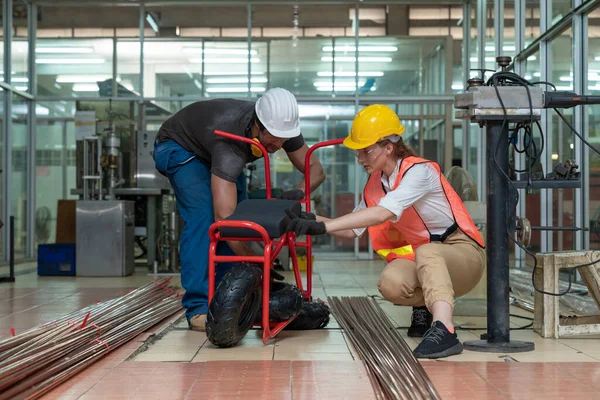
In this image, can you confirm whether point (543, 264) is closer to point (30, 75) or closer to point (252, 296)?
point (252, 296)

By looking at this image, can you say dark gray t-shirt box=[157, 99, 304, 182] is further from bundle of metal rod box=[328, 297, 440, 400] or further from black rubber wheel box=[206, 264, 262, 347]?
bundle of metal rod box=[328, 297, 440, 400]

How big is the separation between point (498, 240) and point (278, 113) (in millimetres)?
1194

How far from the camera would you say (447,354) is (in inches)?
137

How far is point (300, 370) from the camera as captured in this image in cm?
321

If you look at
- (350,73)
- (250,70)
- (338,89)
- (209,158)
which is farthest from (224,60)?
(209,158)

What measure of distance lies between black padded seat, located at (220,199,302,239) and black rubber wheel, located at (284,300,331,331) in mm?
839

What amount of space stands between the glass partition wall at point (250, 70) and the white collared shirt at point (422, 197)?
Result: 7562mm

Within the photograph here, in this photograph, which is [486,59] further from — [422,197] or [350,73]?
[422,197]

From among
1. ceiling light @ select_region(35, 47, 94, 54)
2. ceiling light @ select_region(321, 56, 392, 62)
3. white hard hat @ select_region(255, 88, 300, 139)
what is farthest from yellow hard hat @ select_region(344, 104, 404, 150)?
ceiling light @ select_region(35, 47, 94, 54)

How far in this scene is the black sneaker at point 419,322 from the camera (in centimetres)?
408

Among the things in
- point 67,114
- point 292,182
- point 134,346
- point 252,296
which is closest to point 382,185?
point 252,296

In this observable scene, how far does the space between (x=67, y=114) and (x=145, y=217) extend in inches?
101

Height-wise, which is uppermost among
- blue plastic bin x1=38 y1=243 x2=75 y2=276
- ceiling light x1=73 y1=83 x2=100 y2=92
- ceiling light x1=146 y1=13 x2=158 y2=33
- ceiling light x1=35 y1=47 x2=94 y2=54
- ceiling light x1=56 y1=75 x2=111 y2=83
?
ceiling light x1=146 y1=13 x2=158 y2=33

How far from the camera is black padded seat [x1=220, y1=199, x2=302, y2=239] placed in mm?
3562
